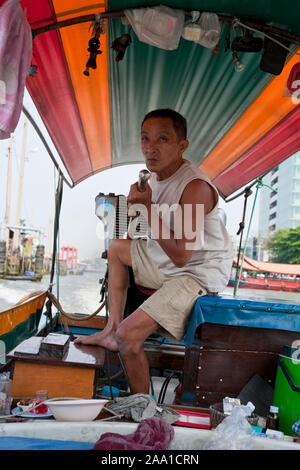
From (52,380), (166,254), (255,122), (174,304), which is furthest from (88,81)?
(52,380)

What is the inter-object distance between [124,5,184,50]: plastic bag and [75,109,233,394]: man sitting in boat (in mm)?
468

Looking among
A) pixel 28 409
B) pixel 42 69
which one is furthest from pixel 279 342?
pixel 42 69

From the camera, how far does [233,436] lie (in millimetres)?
1238

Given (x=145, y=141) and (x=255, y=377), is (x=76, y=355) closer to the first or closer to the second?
(x=255, y=377)

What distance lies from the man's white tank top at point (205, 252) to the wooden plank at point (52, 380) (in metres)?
0.76

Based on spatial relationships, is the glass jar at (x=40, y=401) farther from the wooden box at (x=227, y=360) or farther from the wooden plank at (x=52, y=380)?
the wooden box at (x=227, y=360)

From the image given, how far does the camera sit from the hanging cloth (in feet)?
5.96

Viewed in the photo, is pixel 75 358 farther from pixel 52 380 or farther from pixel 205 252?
pixel 205 252

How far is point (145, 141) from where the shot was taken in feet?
7.70

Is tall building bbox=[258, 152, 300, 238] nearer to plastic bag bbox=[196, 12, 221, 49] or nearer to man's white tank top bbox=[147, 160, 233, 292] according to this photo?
plastic bag bbox=[196, 12, 221, 49]

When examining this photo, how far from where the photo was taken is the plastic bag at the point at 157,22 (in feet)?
7.41

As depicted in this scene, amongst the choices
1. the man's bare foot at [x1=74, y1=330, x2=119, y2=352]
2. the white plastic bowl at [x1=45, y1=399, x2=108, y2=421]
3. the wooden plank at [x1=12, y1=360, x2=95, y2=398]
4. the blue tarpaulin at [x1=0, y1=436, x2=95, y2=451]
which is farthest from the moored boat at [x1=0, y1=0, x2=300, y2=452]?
the blue tarpaulin at [x1=0, y1=436, x2=95, y2=451]

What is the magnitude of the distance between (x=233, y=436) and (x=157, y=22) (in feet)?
6.93

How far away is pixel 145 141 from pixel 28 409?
59.8 inches
